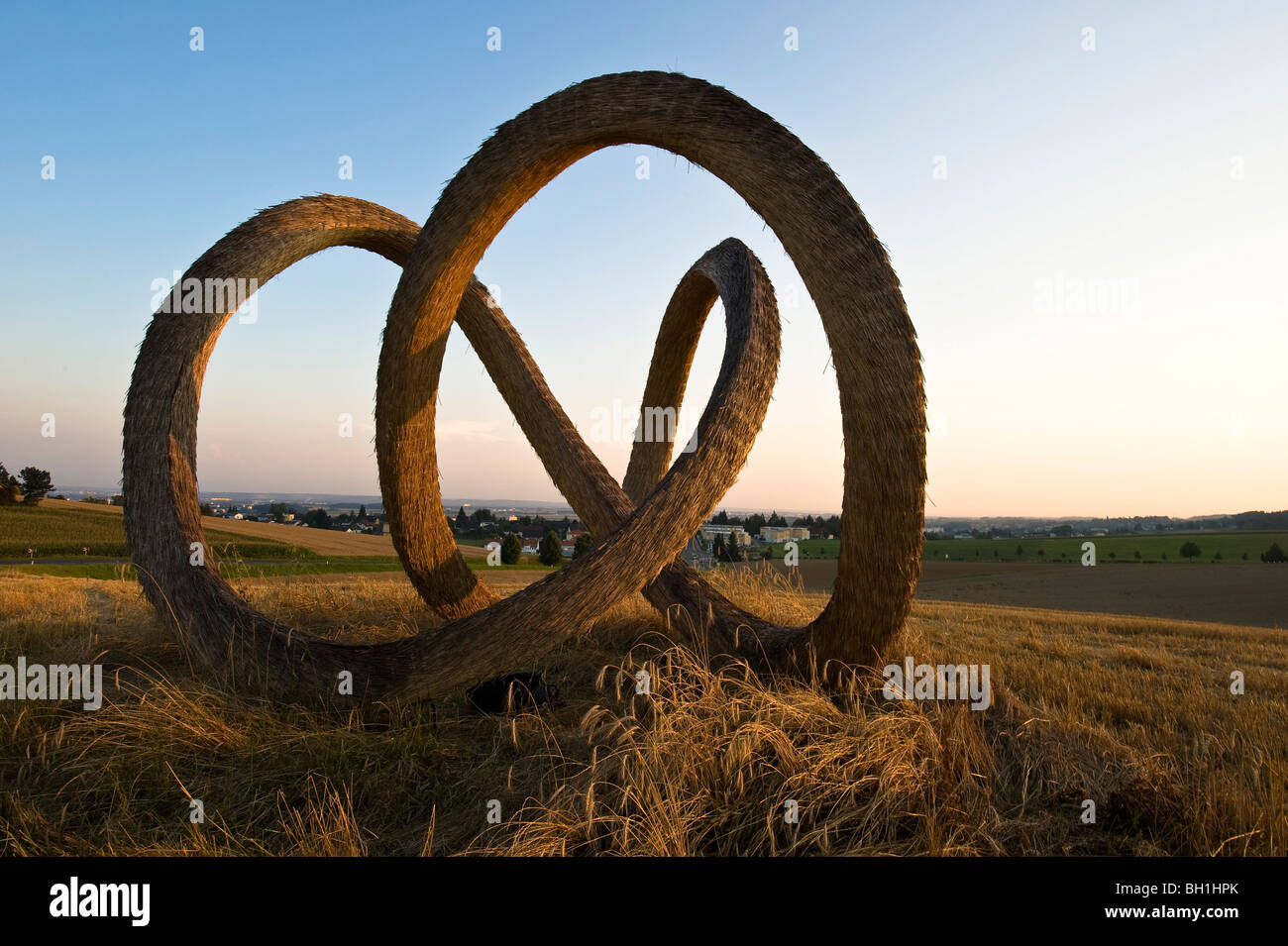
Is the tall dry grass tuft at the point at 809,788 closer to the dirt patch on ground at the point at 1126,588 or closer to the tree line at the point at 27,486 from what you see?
the dirt patch on ground at the point at 1126,588

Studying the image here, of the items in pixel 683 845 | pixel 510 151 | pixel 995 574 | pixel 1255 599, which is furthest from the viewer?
pixel 995 574

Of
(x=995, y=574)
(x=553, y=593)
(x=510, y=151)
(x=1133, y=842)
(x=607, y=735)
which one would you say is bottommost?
(x=995, y=574)

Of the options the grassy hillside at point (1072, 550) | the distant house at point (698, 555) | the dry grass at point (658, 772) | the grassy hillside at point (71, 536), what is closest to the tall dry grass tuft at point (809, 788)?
the dry grass at point (658, 772)

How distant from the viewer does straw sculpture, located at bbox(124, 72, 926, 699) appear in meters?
5.89

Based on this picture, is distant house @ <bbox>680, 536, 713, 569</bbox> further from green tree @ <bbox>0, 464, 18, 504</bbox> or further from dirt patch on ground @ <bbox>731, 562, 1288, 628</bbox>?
green tree @ <bbox>0, 464, 18, 504</bbox>

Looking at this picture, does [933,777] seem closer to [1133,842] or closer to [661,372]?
[1133,842]

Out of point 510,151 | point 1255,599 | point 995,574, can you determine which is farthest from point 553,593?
point 995,574

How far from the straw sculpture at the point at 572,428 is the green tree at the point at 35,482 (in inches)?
1859

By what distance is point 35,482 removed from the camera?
44469mm

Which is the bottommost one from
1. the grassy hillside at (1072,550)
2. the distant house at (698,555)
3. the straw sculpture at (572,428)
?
the grassy hillside at (1072,550)

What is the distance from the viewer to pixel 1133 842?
4098 millimetres

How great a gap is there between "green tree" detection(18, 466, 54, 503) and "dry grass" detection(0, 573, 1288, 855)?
4809 cm

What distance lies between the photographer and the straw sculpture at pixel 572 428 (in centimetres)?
589
